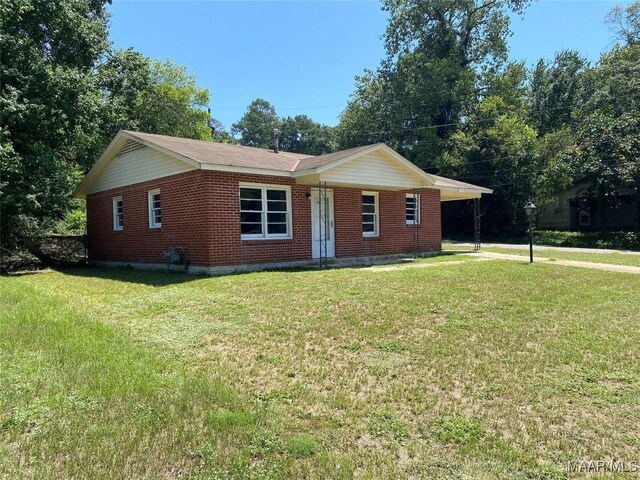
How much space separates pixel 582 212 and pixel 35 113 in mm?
32651

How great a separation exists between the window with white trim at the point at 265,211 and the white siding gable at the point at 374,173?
143 centimetres

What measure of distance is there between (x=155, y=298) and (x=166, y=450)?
5.89 m

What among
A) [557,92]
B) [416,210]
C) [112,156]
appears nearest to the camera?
[112,156]

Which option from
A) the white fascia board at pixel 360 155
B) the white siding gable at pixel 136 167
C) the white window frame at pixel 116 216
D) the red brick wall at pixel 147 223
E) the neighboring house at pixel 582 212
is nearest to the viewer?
the red brick wall at pixel 147 223

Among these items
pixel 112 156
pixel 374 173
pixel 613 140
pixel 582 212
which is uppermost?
pixel 613 140

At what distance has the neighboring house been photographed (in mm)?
29011

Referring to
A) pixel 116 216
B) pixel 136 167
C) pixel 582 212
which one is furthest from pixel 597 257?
pixel 116 216

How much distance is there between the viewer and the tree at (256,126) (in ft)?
268

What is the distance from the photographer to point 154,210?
1408cm

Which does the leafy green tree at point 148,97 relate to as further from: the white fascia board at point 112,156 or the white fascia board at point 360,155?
the white fascia board at point 360,155

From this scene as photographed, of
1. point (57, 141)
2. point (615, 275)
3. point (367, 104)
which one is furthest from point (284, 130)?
point (615, 275)

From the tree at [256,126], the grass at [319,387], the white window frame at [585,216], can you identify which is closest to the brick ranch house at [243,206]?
the grass at [319,387]

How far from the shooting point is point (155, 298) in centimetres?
847

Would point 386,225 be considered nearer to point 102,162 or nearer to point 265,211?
point 265,211
